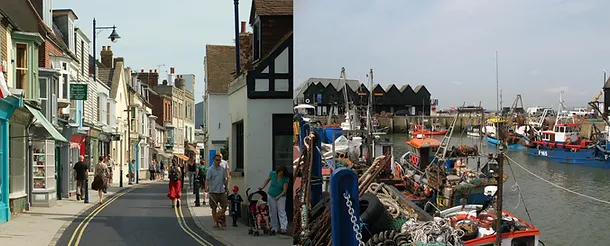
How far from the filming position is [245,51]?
11.9 ft

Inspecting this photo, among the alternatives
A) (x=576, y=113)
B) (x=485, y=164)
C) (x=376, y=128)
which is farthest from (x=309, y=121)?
(x=576, y=113)

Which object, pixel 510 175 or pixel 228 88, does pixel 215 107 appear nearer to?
pixel 228 88

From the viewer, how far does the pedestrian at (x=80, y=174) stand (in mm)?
4280

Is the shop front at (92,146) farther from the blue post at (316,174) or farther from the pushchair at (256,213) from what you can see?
the blue post at (316,174)

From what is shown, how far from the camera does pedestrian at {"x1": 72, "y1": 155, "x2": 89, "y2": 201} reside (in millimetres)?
4280

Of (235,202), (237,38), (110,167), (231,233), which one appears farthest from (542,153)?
(110,167)

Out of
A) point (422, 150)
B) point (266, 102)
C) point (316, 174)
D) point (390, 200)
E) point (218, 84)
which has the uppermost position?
point (218, 84)

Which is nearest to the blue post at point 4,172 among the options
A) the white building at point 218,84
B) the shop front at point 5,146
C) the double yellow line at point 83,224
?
the shop front at point 5,146

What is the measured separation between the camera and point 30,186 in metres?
3.84

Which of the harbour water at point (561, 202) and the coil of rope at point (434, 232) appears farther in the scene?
the coil of rope at point (434, 232)

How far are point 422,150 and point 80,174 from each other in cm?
237

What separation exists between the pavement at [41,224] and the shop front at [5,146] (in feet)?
0.30

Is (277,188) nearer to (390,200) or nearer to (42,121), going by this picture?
(390,200)

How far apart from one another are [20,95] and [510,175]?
2.50 meters
